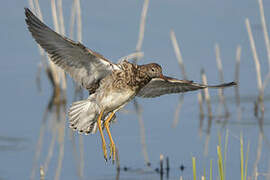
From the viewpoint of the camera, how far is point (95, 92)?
809cm

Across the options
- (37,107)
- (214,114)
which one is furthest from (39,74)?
(214,114)

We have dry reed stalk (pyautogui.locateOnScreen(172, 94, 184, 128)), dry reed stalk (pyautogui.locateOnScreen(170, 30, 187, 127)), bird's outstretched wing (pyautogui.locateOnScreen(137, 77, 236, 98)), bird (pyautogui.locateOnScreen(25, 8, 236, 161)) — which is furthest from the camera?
dry reed stalk (pyautogui.locateOnScreen(170, 30, 187, 127))

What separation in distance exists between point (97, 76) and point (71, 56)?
0.41m

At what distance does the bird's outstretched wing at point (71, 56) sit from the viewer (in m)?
7.56

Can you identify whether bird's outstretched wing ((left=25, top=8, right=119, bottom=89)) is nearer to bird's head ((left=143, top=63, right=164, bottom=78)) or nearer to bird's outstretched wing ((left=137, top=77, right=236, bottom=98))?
bird's head ((left=143, top=63, right=164, bottom=78))

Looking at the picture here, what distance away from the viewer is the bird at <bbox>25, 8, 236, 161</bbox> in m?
7.69

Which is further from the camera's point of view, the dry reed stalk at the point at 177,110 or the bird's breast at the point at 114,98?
the dry reed stalk at the point at 177,110

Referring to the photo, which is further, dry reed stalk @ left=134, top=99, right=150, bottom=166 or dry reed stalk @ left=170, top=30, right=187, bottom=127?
dry reed stalk @ left=170, top=30, right=187, bottom=127

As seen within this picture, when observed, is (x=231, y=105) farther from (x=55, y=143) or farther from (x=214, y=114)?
(x=55, y=143)

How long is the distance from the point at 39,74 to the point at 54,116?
2495 mm

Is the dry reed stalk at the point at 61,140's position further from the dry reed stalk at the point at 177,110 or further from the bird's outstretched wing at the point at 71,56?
the bird's outstretched wing at the point at 71,56

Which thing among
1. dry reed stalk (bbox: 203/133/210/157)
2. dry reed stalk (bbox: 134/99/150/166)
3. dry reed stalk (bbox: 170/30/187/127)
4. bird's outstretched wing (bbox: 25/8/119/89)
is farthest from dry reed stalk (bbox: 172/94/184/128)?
bird's outstretched wing (bbox: 25/8/119/89)

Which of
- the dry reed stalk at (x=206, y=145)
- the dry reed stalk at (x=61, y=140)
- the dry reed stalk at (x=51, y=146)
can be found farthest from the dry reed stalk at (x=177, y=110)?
the dry reed stalk at (x=51, y=146)

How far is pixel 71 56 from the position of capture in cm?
789
